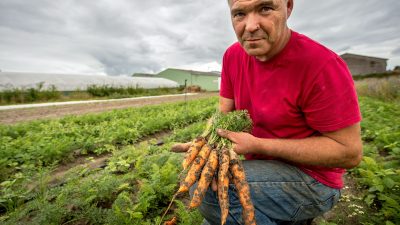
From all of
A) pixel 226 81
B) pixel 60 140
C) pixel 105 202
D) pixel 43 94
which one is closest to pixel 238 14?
pixel 226 81

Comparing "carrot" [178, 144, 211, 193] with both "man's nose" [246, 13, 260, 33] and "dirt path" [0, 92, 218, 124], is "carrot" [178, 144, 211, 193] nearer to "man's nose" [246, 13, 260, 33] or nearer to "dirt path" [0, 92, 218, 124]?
"man's nose" [246, 13, 260, 33]

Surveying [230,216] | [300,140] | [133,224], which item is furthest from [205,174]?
[133,224]

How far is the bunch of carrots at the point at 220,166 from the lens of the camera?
5.59 ft

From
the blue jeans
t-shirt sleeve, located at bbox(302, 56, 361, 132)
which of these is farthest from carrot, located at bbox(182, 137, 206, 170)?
t-shirt sleeve, located at bbox(302, 56, 361, 132)

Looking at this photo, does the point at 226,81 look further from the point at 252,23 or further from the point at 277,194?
the point at 277,194

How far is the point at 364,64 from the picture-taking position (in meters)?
38.8

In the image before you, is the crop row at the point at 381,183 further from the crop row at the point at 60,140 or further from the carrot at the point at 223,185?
the crop row at the point at 60,140

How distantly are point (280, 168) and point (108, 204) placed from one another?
2134mm

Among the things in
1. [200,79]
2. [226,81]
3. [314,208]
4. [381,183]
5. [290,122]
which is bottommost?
[381,183]

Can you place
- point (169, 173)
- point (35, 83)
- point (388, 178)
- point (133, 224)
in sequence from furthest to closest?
point (35, 83), point (169, 173), point (388, 178), point (133, 224)

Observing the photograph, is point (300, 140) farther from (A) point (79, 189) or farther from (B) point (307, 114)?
(A) point (79, 189)

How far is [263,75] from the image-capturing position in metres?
2.00

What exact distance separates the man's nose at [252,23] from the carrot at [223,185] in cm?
90

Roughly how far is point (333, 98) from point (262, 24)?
2.29 ft
